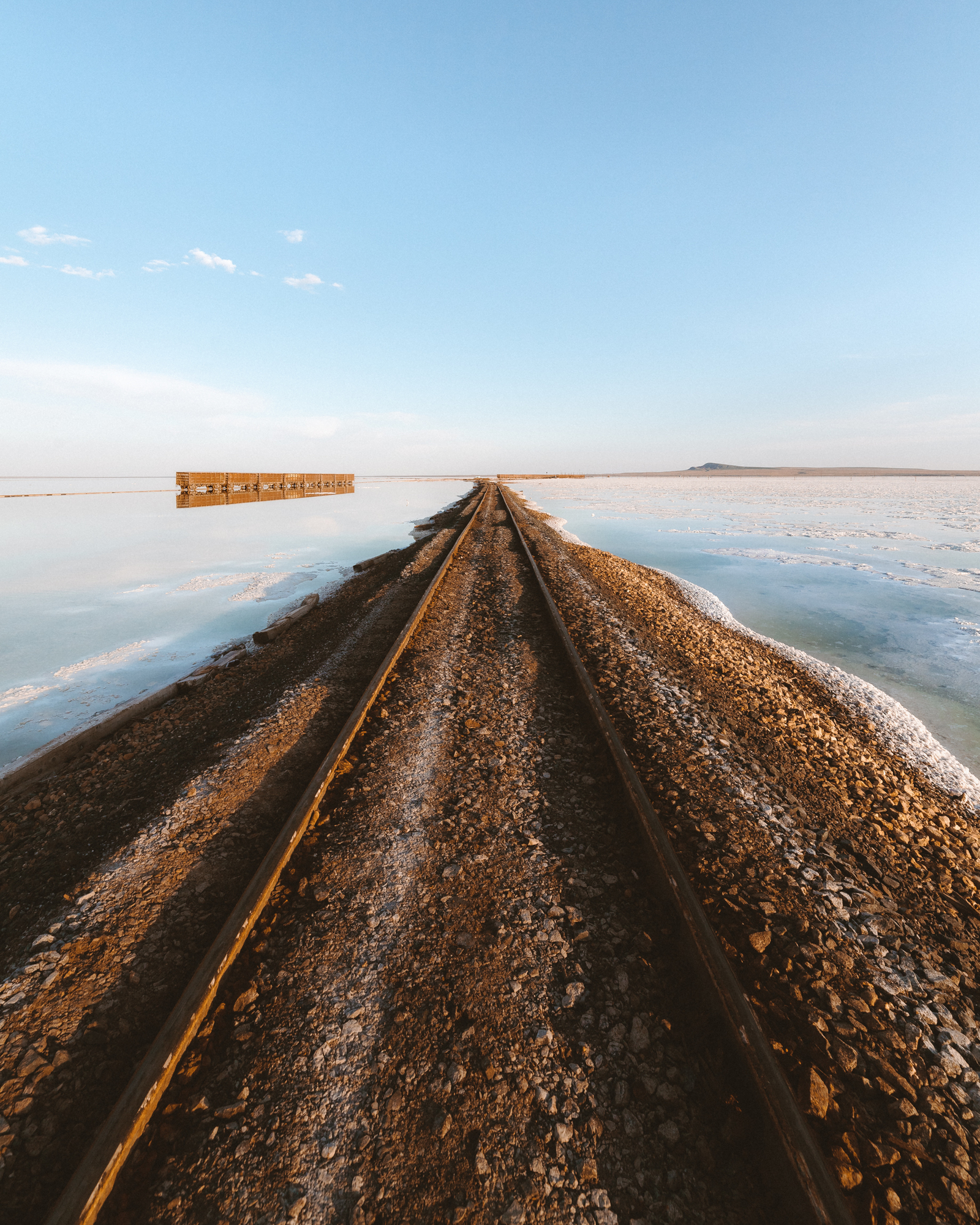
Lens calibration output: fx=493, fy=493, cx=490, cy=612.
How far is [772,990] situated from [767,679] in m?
5.23

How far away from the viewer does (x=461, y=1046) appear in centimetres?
237

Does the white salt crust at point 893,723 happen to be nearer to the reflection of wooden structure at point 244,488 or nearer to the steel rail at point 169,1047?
the steel rail at point 169,1047

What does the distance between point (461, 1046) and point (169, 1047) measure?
131cm

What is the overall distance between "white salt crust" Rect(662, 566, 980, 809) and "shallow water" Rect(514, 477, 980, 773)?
0.33 meters

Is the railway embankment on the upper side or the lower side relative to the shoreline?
upper

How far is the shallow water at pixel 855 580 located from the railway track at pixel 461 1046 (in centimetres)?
552

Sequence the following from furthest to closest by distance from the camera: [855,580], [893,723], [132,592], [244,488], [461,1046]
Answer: [244,488] < [855,580] < [132,592] < [893,723] < [461,1046]

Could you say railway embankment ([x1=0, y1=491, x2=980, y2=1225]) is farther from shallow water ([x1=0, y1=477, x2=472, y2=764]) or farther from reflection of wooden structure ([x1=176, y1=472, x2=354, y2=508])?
reflection of wooden structure ([x1=176, y1=472, x2=354, y2=508])

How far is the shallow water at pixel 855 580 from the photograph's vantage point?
318 inches

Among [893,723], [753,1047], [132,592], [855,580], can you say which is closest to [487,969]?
[753,1047]

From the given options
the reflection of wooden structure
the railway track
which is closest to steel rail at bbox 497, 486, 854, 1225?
the railway track

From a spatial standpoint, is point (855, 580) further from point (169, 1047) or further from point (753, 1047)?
point (169, 1047)

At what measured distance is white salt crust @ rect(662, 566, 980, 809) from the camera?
525 centimetres

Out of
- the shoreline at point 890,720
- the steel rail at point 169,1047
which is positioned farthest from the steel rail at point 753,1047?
the shoreline at point 890,720
